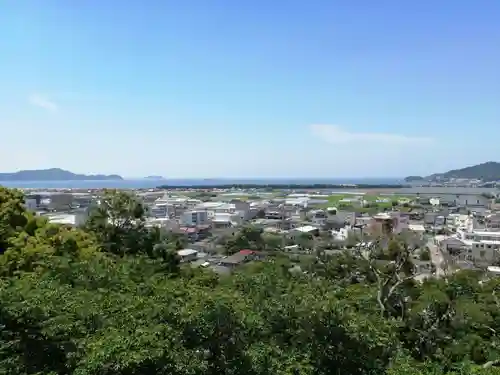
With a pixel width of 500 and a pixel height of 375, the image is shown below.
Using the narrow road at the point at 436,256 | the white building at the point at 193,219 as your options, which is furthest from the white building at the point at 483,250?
the white building at the point at 193,219

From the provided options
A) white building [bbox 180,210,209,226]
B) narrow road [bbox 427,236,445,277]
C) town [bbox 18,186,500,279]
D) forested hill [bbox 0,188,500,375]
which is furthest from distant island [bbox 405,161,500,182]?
forested hill [bbox 0,188,500,375]

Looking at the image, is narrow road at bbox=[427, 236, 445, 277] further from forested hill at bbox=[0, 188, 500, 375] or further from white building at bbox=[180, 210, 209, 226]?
white building at bbox=[180, 210, 209, 226]

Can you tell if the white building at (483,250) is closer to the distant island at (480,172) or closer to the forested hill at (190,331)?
the forested hill at (190,331)

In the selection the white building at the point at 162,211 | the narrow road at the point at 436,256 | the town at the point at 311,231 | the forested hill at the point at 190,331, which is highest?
the forested hill at the point at 190,331

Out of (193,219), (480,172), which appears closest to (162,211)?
(193,219)

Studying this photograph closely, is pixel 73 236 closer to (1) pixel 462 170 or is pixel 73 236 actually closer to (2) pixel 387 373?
(2) pixel 387 373

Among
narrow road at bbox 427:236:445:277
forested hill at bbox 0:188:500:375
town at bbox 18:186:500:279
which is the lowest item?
narrow road at bbox 427:236:445:277

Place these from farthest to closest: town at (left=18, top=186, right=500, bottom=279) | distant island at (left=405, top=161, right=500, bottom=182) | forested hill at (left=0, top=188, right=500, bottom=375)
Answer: distant island at (left=405, top=161, right=500, bottom=182)
town at (left=18, top=186, right=500, bottom=279)
forested hill at (left=0, top=188, right=500, bottom=375)

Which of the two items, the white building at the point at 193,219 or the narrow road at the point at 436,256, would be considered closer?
the narrow road at the point at 436,256

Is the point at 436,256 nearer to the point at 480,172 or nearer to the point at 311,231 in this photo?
the point at 311,231

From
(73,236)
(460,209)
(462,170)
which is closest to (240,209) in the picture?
(460,209)

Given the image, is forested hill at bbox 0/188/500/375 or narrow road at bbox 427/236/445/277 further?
narrow road at bbox 427/236/445/277
